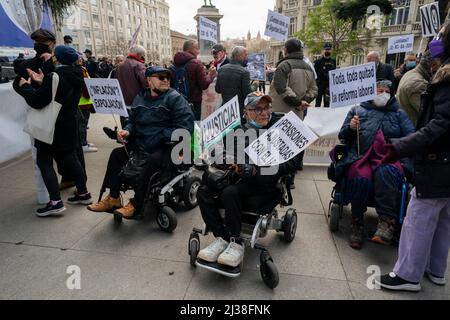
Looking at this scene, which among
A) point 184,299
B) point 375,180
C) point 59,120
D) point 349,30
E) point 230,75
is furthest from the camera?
point 349,30

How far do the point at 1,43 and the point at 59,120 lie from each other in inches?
123

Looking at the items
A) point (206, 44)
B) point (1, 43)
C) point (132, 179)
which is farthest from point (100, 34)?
point (132, 179)

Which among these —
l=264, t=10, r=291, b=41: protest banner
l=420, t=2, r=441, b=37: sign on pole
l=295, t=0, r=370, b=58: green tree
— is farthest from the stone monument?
l=295, t=0, r=370, b=58: green tree

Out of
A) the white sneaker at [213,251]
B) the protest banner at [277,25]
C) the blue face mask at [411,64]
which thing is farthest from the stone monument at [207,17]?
the white sneaker at [213,251]

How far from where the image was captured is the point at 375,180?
9.58ft

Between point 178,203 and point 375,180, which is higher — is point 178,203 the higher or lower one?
the lower one

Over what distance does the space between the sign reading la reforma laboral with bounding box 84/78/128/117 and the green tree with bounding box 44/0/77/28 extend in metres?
4.22

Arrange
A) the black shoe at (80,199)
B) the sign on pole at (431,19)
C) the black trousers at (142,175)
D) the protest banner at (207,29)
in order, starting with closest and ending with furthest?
the black trousers at (142,175), the black shoe at (80,199), the sign on pole at (431,19), the protest banner at (207,29)

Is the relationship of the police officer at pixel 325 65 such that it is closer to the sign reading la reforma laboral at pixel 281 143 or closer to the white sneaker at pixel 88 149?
the white sneaker at pixel 88 149

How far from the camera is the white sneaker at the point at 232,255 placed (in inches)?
93.2

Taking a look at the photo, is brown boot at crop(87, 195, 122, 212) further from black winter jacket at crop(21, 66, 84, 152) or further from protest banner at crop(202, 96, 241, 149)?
protest banner at crop(202, 96, 241, 149)

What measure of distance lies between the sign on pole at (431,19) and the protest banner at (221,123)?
4169 mm

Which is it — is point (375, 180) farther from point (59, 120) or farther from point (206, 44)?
point (206, 44)
